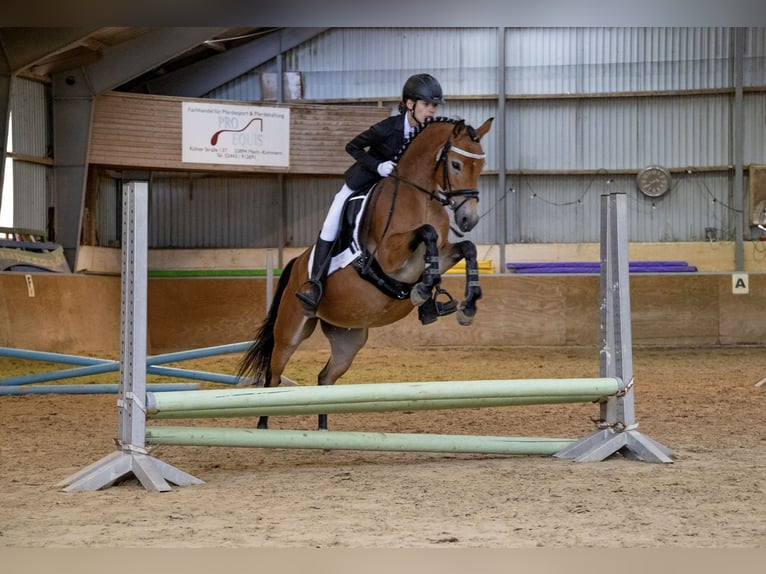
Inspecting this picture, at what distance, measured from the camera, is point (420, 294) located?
457 cm

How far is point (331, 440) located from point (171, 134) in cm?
1111

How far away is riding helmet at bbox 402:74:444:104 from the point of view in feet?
15.9

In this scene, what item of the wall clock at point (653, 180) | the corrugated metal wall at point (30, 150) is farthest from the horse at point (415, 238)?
the wall clock at point (653, 180)

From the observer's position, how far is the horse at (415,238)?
455 cm

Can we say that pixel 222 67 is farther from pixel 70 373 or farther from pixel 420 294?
pixel 420 294

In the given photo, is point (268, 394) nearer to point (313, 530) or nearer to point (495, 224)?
point (313, 530)

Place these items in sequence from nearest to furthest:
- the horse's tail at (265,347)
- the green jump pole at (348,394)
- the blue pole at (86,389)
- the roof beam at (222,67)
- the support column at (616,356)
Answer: the green jump pole at (348,394)
the support column at (616,356)
the horse's tail at (265,347)
the blue pole at (86,389)
the roof beam at (222,67)

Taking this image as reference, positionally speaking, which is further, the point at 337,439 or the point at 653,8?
the point at 337,439

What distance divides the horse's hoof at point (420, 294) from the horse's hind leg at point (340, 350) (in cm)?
90

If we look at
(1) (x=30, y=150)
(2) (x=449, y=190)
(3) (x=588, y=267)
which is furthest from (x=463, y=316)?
(3) (x=588, y=267)

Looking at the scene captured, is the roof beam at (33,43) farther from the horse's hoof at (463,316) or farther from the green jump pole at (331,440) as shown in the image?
the green jump pole at (331,440)

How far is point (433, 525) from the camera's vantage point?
2.86m

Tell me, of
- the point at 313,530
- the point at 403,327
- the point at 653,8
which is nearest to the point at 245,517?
the point at 313,530

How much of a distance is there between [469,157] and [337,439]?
161 cm
